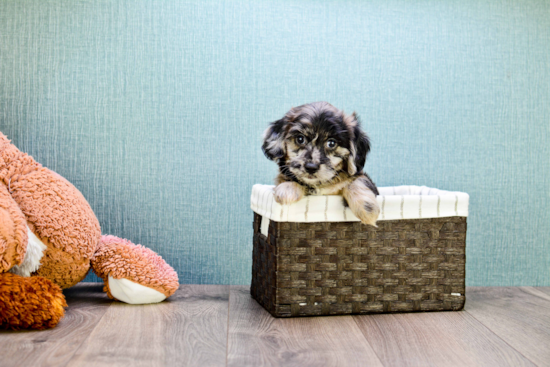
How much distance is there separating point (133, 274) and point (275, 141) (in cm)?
67

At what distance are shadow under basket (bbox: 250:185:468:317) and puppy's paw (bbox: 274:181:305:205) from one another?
1.3 inches

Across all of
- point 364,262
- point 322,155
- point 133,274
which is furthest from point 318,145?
point 133,274

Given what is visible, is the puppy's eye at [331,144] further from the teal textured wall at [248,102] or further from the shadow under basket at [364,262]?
the teal textured wall at [248,102]

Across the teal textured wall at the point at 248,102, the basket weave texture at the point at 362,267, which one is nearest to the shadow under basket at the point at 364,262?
the basket weave texture at the point at 362,267

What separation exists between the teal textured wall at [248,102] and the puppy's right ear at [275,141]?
1.59 ft

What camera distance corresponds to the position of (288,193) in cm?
156

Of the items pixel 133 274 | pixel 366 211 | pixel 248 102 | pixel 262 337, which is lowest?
pixel 262 337

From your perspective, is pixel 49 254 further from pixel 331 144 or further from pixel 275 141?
pixel 331 144

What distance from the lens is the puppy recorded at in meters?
1.54

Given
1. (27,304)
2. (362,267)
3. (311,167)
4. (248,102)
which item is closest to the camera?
(27,304)

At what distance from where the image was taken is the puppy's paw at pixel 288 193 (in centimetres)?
156

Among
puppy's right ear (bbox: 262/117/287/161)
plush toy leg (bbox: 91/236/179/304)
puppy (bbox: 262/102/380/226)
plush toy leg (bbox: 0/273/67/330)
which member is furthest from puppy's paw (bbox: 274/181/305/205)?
plush toy leg (bbox: 0/273/67/330)

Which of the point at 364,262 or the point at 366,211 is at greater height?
the point at 366,211

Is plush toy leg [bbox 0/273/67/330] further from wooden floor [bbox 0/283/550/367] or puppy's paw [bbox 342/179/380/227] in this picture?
puppy's paw [bbox 342/179/380/227]
